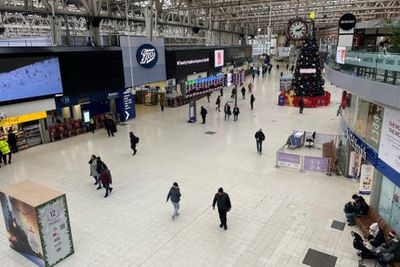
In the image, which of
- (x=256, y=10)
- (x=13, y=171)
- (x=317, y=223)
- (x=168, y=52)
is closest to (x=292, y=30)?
(x=168, y=52)

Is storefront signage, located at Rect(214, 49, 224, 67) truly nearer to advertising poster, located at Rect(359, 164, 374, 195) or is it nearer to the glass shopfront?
advertising poster, located at Rect(359, 164, 374, 195)

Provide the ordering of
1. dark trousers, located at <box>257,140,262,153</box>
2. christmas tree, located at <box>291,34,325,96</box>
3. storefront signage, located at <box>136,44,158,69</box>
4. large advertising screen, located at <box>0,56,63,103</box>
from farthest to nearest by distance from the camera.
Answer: christmas tree, located at <box>291,34,325,96</box> → storefront signage, located at <box>136,44,158,69</box> → dark trousers, located at <box>257,140,262,153</box> → large advertising screen, located at <box>0,56,63,103</box>

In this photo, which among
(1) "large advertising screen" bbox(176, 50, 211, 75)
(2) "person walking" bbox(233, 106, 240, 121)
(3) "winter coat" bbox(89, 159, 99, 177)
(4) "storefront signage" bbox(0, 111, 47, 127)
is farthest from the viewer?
(1) "large advertising screen" bbox(176, 50, 211, 75)

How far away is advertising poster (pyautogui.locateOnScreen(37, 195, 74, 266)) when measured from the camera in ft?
22.8

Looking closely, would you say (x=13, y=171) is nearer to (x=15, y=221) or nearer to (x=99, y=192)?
(x=99, y=192)

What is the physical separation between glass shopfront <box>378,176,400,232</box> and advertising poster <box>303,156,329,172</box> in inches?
146

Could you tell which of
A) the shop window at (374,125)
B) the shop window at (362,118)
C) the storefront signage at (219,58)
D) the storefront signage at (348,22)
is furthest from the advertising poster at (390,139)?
the storefront signage at (219,58)

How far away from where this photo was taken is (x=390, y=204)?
803 cm

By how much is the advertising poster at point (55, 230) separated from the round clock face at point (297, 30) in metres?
17.1

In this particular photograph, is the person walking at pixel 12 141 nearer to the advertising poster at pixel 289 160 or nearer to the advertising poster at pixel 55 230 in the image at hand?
the advertising poster at pixel 55 230

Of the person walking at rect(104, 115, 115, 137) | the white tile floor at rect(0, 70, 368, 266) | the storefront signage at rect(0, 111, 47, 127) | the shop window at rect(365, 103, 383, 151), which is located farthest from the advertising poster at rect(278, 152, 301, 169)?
the storefront signage at rect(0, 111, 47, 127)

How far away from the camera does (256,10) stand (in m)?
42.9

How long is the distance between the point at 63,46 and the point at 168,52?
8.88m

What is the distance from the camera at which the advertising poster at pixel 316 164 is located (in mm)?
12305
